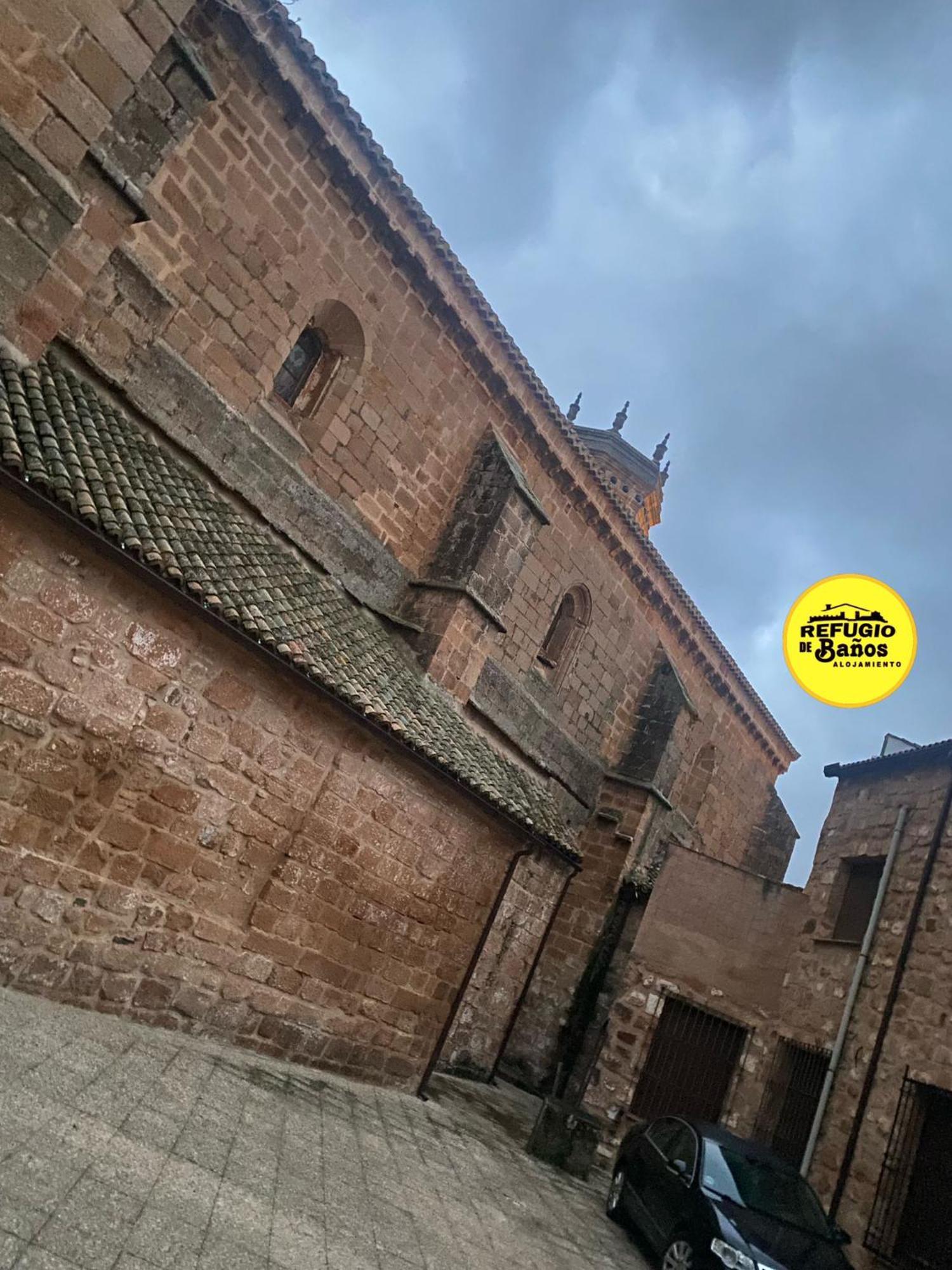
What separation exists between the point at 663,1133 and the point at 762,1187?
47.3 inches

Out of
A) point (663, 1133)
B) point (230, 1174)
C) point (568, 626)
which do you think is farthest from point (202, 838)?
point (568, 626)

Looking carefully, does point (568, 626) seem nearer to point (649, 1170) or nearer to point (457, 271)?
point (457, 271)

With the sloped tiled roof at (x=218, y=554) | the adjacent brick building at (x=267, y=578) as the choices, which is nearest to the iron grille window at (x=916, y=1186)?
the adjacent brick building at (x=267, y=578)

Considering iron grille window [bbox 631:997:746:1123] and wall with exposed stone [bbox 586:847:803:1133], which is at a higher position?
wall with exposed stone [bbox 586:847:803:1133]

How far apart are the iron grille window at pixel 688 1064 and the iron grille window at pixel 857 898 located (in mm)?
1861

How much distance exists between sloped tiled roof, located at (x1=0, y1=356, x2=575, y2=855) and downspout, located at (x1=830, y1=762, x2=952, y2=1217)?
155 inches

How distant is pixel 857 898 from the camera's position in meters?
10.8

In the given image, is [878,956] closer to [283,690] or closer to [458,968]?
[458,968]

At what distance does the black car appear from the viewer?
20.2 ft

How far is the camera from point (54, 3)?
20.3ft

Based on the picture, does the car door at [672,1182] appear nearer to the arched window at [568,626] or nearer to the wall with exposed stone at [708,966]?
the wall with exposed stone at [708,966]

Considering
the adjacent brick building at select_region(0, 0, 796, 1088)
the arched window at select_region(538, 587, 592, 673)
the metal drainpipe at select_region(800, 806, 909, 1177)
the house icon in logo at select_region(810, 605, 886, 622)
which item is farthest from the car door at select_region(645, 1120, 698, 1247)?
the arched window at select_region(538, 587, 592, 673)

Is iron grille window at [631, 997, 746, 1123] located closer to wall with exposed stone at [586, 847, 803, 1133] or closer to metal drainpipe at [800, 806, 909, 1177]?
wall with exposed stone at [586, 847, 803, 1133]

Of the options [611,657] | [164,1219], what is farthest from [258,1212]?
[611,657]
